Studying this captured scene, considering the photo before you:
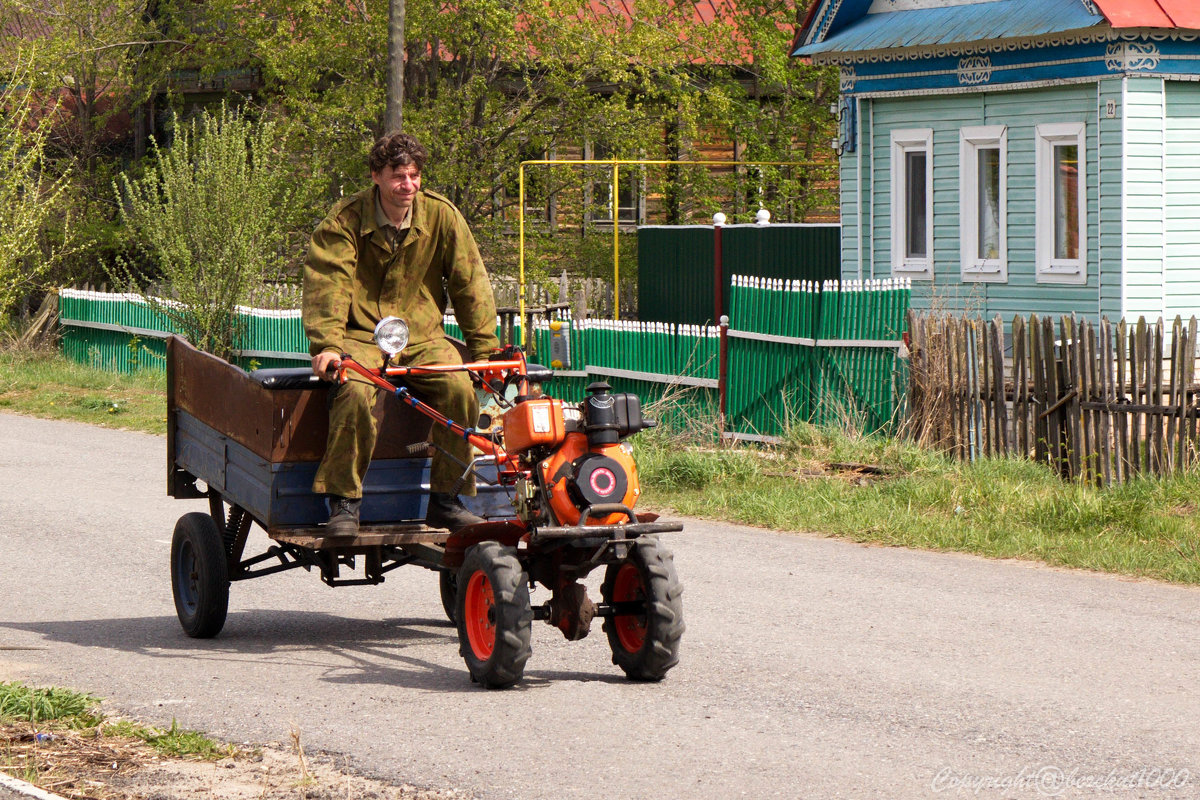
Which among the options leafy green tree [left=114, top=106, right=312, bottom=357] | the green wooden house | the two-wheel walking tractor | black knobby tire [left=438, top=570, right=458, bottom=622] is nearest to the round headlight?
the two-wheel walking tractor

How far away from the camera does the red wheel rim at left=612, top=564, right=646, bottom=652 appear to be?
269 inches

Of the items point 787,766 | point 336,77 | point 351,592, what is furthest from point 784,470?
point 336,77

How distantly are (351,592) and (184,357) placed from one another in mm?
1684

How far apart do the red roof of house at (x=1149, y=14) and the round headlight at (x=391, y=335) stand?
11228 millimetres

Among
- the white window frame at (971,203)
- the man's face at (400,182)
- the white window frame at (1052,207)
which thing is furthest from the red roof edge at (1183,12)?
the man's face at (400,182)

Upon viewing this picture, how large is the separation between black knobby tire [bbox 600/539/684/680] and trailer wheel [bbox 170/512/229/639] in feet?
6.26

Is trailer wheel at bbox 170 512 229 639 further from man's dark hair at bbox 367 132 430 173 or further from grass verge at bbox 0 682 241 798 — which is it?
man's dark hair at bbox 367 132 430 173

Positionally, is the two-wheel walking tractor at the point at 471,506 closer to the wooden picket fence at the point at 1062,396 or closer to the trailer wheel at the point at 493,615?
the trailer wheel at the point at 493,615

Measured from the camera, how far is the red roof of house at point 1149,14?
633 inches

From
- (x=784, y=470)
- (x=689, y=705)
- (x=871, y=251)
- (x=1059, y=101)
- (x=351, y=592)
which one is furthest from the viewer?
(x=871, y=251)

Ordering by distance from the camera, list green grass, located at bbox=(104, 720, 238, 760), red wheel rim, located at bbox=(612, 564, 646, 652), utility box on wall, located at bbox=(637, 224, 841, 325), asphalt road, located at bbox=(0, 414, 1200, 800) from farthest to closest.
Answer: utility box on wall, located at bbox=(637, 224, 841, 325) < red wheel rim, located at bbox=(612, 564, 646, 652) < green grass, located at bbox=(104, 720, 238, 760) < asphalt road, located at bbox=(0, 414, 1200, 800)

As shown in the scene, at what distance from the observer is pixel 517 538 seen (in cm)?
690

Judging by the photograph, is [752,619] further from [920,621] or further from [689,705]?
[689,705]

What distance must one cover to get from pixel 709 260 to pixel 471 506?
49.3ft
